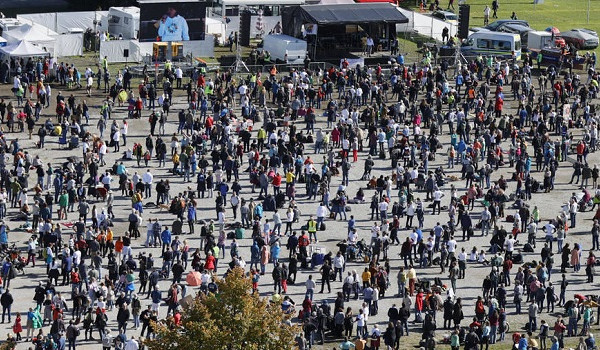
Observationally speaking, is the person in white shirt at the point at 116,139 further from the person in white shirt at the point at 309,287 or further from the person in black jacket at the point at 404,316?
the person in black jacket at the point at 404,316

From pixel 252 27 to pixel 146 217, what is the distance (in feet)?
95.2

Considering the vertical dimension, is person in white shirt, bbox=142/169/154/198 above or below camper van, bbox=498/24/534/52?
below

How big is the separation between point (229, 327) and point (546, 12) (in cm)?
6093

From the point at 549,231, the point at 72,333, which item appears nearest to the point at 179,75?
the point at 549,231

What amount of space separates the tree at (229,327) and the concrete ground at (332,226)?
22.0 ft

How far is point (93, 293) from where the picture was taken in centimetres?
4812

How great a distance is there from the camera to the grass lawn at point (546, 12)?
306 ft

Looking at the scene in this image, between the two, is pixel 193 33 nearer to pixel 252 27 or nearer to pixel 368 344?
pixel 252 27

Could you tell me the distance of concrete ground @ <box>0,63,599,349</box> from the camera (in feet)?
165

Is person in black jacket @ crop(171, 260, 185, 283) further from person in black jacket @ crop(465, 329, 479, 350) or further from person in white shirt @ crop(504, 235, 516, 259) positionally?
person in white shirt @ crop(504, 235, 516, 259)

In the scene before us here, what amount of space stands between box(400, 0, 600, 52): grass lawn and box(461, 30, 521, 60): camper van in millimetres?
10069

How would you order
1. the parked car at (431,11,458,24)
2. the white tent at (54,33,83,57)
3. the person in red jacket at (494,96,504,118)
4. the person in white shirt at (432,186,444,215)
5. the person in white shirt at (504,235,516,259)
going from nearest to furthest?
1. the person in white shirt at (504,235,516,259)
2. the person in white shirt at (432,186,444,215)
3. the person in red jacket at (494,96,504,118)
4. the white tent at (54,33,83,57)
5. the parked car at (431,11,458,24)

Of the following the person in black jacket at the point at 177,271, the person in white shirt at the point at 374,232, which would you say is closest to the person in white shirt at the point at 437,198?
the person in white shirt at the point at 374,232

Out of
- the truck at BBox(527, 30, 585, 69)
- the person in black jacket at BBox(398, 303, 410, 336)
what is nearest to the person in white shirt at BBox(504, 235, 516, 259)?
the person in black jacket at BBox(398, 303, 410, 336)
